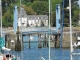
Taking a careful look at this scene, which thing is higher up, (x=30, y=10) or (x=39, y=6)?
(x=39, y=6)

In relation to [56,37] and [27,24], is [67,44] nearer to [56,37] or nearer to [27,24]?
[56,37]

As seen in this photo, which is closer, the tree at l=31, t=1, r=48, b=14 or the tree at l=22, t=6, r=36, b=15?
the tree at l=31, t=1, r=48, b=14

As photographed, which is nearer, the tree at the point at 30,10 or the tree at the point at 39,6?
the tree at the point at 39,6

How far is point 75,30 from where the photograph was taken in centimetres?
9106

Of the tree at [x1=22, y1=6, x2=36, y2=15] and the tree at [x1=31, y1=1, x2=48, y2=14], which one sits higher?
the tree at [x1=31, y1=1, x2=48, y2=14]

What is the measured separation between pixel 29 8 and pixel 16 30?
43.9 meters

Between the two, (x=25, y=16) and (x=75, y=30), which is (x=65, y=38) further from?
(x=25, y=16)

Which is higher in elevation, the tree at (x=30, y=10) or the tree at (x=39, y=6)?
the tree at (x=39, y=6)

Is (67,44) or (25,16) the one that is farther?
(25,16)

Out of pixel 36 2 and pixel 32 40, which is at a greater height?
pixel 36 2

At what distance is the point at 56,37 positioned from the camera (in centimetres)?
9444

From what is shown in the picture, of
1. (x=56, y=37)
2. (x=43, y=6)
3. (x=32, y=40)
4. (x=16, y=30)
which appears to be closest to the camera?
(x=16, y=30)

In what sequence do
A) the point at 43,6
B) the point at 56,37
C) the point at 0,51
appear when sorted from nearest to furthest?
the point at 0,51, the point at 56,37, the point at 43,6

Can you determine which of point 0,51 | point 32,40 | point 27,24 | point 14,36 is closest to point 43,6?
point 27,24
